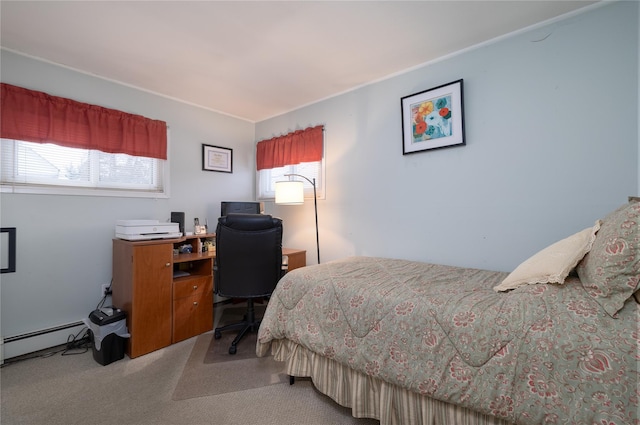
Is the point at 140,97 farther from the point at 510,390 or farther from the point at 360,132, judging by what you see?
the point at 510,390

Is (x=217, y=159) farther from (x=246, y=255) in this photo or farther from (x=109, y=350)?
(x=109, y=350)

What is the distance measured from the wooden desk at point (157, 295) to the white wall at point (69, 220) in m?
0.29

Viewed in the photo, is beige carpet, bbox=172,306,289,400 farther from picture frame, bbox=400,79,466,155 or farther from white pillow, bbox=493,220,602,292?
picture frame, bbox=400,79,466,155

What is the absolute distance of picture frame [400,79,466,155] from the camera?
2176mm

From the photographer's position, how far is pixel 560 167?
1804 mm

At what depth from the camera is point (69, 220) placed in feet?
7.81

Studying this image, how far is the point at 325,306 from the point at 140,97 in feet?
9.46

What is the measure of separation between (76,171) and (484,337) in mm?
3312

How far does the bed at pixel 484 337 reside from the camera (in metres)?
0.88

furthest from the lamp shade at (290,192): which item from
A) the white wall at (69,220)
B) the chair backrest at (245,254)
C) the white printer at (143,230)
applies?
the white wall at (69,220)

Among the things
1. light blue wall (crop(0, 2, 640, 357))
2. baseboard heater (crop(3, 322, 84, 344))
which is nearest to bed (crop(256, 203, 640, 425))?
light blue wall (crop(0, 2, 640, 357))

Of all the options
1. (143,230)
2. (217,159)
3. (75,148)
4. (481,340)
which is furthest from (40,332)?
(481,340)

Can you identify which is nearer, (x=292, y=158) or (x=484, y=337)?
(x=484, y=337)

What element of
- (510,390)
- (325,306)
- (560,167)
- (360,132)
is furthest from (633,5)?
(325,306)
